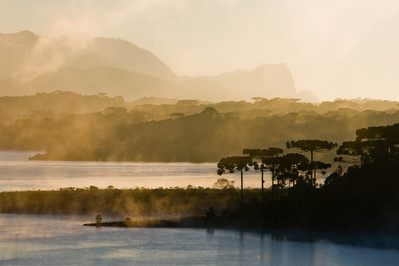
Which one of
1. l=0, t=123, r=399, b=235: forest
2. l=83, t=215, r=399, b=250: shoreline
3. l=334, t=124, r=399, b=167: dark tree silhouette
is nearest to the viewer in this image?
l=83, t=215, r=399, b=250: shoreline

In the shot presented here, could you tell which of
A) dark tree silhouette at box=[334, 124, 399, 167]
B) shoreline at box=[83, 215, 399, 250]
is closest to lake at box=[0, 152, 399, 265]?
shoreline at box=[83, 215, 399, 250]

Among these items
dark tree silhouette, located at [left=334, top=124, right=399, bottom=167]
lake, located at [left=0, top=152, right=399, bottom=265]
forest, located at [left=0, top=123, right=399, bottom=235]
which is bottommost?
lake, located at [left=0, top=152, right=399, bottom=265]

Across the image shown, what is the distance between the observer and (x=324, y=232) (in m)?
101

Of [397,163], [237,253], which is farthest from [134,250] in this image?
[397,163]

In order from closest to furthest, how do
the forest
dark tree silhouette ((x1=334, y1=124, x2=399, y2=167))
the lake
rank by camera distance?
the lake
the forest
dark tree silhouette ((x1=334, y1=124, x2=399, y2=167))

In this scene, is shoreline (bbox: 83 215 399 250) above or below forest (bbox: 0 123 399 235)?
below

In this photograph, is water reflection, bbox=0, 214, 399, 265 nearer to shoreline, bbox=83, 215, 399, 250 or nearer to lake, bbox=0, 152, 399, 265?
lake, bbox=0, 152, 399, 265

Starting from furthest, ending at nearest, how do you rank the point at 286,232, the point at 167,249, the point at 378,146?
1. the point at 378,146
2. the point at 286,232
3. the point at 167,249

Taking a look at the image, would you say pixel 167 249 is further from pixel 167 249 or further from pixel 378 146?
pixel 378 146

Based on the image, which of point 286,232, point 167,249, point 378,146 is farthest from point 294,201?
point 167,249

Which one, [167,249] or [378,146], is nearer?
[167,249]

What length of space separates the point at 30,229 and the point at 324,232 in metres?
39.6

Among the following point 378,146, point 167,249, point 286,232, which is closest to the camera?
point 167,249

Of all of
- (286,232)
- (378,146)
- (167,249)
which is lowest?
(167,249)
